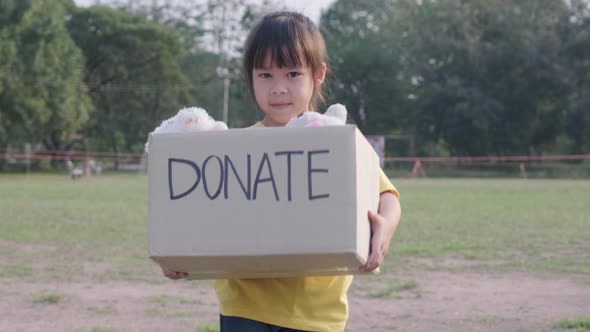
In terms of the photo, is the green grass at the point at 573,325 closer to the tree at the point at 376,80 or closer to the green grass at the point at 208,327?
the green grass at the point at 208,327

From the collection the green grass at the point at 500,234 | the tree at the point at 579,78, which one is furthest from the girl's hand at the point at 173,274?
the tree at the point at 579,78

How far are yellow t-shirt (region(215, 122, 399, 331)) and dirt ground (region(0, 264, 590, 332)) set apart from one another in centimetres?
285

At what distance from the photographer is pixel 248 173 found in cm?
178

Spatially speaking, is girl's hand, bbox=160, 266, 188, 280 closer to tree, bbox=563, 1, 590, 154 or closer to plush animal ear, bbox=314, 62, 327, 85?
plush animal ear, bbox=314, 62, 327, 85

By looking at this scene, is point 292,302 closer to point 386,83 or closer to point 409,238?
point 409,238

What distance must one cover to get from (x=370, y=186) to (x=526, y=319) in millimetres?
3643

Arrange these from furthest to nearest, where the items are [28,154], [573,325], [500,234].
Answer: [28,154] → [500,234] → [573,325]

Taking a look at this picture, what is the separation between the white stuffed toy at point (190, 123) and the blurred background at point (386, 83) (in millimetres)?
36788

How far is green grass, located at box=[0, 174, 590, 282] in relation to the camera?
7637 mm

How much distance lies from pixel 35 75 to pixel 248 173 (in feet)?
129

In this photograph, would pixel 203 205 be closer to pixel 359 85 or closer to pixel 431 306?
pixel 431 306

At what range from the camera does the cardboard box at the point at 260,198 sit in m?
1.76

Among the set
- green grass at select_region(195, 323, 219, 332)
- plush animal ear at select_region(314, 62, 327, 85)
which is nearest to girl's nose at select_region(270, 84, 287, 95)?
plush animal ear at select_region(314, 62, 327, 85)

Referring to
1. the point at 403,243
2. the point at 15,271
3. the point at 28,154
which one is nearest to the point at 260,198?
the point at 15,271
